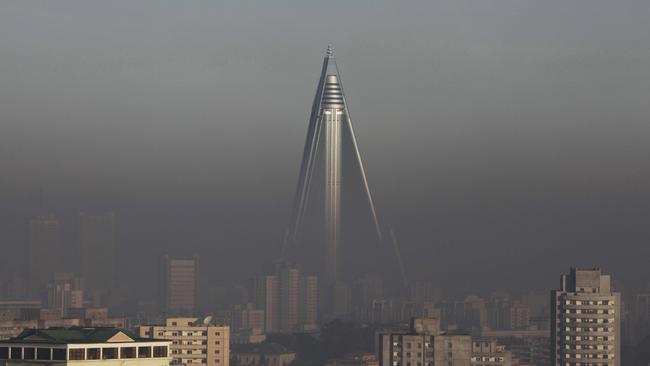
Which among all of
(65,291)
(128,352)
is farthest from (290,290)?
(128,352)

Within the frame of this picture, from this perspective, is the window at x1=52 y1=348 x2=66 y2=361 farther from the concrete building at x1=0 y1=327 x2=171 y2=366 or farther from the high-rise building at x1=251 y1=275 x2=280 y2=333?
the high-rise building at x1=251 y1=275 x2=280 y2=333

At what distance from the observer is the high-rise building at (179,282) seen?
4724 inches

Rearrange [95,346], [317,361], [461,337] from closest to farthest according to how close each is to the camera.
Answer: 1. [95,346]
2. [461,337]
3. [317,361]

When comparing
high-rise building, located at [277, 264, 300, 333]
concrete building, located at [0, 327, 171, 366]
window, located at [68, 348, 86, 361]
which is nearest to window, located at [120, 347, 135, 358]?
concrete building, located at [0, 327, 171, 366]

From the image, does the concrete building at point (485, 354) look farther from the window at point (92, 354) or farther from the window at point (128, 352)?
the window at point (92, 354)

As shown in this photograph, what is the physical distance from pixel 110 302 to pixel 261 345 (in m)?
11.0

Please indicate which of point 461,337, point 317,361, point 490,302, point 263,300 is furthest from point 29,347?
point 263,300

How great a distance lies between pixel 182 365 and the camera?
70500mm

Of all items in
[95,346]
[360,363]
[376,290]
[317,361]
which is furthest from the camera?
[376,290]

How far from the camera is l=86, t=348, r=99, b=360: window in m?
34.9

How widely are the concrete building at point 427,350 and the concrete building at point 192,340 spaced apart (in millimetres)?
7495

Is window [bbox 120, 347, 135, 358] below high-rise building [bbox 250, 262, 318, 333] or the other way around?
below

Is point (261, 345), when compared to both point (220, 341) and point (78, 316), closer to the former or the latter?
point (78, 316)

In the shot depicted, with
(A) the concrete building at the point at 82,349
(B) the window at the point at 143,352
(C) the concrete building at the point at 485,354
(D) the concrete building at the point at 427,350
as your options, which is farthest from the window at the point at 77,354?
(C) the concrete building at the point at 485,354
